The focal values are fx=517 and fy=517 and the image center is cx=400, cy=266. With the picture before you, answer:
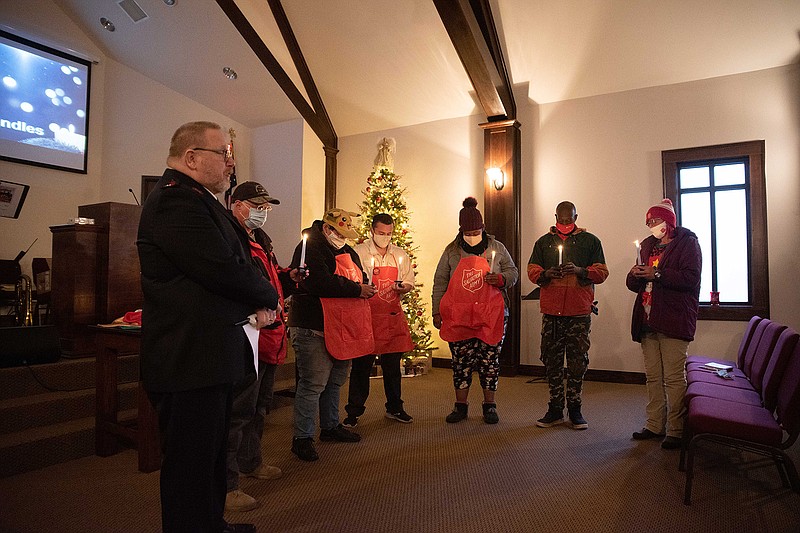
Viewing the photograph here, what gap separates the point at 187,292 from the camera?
1.70 metres

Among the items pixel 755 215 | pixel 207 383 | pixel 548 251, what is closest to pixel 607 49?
pixel 755 215

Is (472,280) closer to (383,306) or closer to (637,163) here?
(383,306)

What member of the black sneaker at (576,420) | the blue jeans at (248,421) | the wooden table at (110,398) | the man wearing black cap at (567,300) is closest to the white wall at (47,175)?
the wooden table at (110,398)

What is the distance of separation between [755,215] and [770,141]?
78cm

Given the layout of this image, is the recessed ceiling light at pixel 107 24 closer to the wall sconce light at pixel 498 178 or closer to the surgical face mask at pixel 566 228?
the wall sconce light at pixel 498 178

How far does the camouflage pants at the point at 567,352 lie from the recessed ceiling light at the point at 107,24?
654cm

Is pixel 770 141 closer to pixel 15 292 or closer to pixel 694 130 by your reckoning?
pixel 694 130

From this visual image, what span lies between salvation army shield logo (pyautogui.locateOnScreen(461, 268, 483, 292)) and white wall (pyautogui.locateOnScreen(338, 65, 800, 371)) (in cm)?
275

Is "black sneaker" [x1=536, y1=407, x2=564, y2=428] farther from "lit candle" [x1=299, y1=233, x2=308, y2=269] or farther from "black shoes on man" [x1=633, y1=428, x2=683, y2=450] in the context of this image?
"lit candle" [x1=299, y1=233, x2=308, y2=269]

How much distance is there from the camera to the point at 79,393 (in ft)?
11.7

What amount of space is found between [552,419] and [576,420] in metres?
0.18

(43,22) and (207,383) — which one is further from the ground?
(43,22)

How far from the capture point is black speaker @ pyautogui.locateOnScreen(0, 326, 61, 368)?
339cm

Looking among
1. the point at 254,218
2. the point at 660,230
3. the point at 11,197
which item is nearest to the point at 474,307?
the point at 660,230
